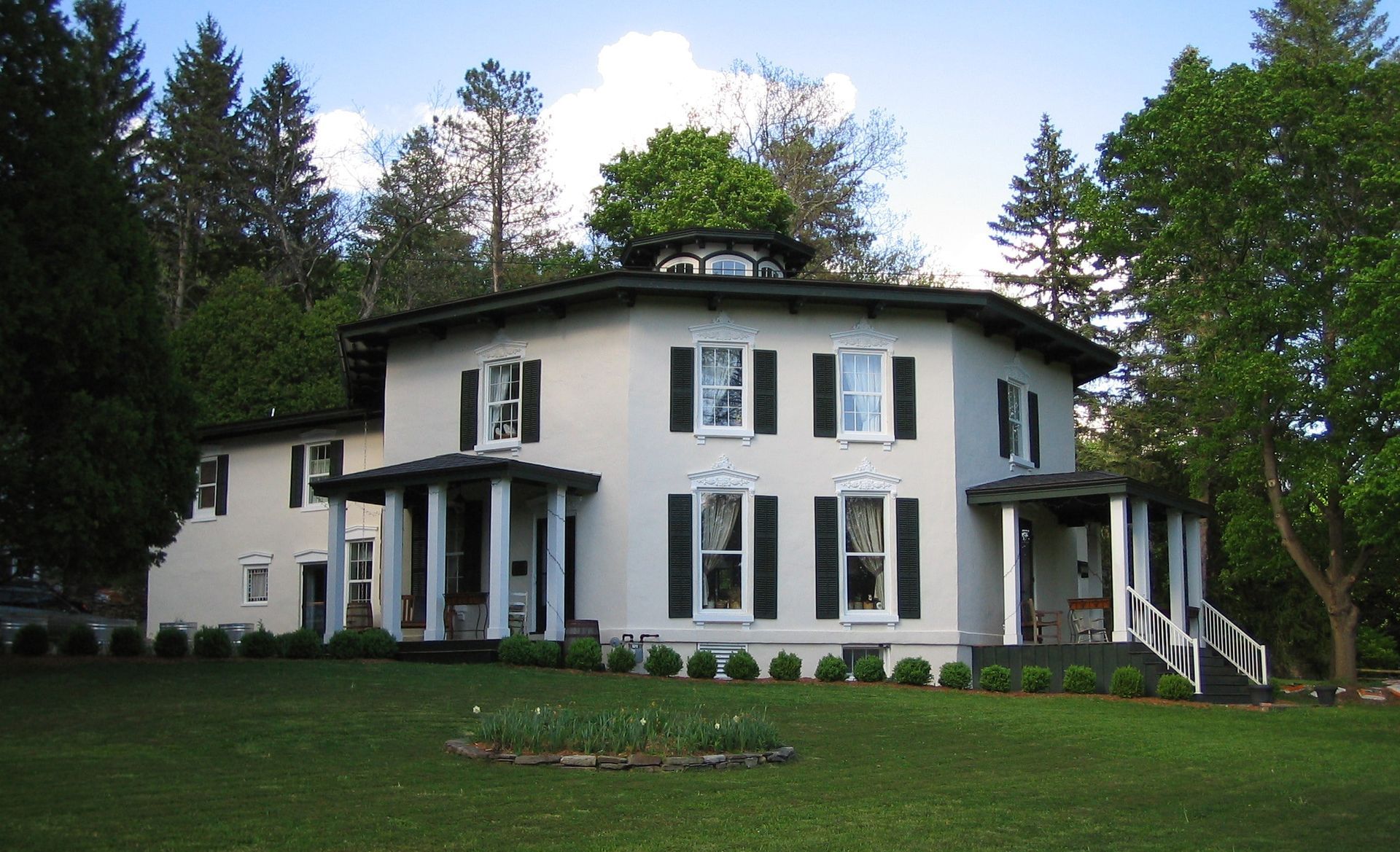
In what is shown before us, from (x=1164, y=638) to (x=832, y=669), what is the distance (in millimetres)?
5460

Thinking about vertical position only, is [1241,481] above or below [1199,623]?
above

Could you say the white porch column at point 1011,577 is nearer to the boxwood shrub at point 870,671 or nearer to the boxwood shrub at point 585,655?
the boxwood shrub at point 870,671

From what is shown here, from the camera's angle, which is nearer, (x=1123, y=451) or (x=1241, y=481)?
(x=1241, y=481)

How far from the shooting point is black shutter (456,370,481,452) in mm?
26156

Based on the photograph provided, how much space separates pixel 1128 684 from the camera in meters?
21.1

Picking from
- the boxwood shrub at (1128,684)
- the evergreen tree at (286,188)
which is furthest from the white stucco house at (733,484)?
the evergreen tree at (286,188)

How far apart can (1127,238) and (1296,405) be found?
205 inches

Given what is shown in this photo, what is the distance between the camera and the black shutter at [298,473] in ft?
100

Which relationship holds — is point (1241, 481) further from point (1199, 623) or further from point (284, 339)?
point (284, 339)

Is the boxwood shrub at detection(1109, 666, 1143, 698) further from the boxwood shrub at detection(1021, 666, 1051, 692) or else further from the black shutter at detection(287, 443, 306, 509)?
the black shutter at detection(287, 443, 306, 509)

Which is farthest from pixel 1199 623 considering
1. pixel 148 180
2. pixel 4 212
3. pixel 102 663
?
pixel 148 180

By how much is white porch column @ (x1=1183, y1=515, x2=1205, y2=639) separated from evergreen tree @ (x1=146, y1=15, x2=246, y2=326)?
36682 mm

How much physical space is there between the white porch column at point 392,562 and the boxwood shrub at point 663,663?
464 cm

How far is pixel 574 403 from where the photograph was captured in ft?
82.2
